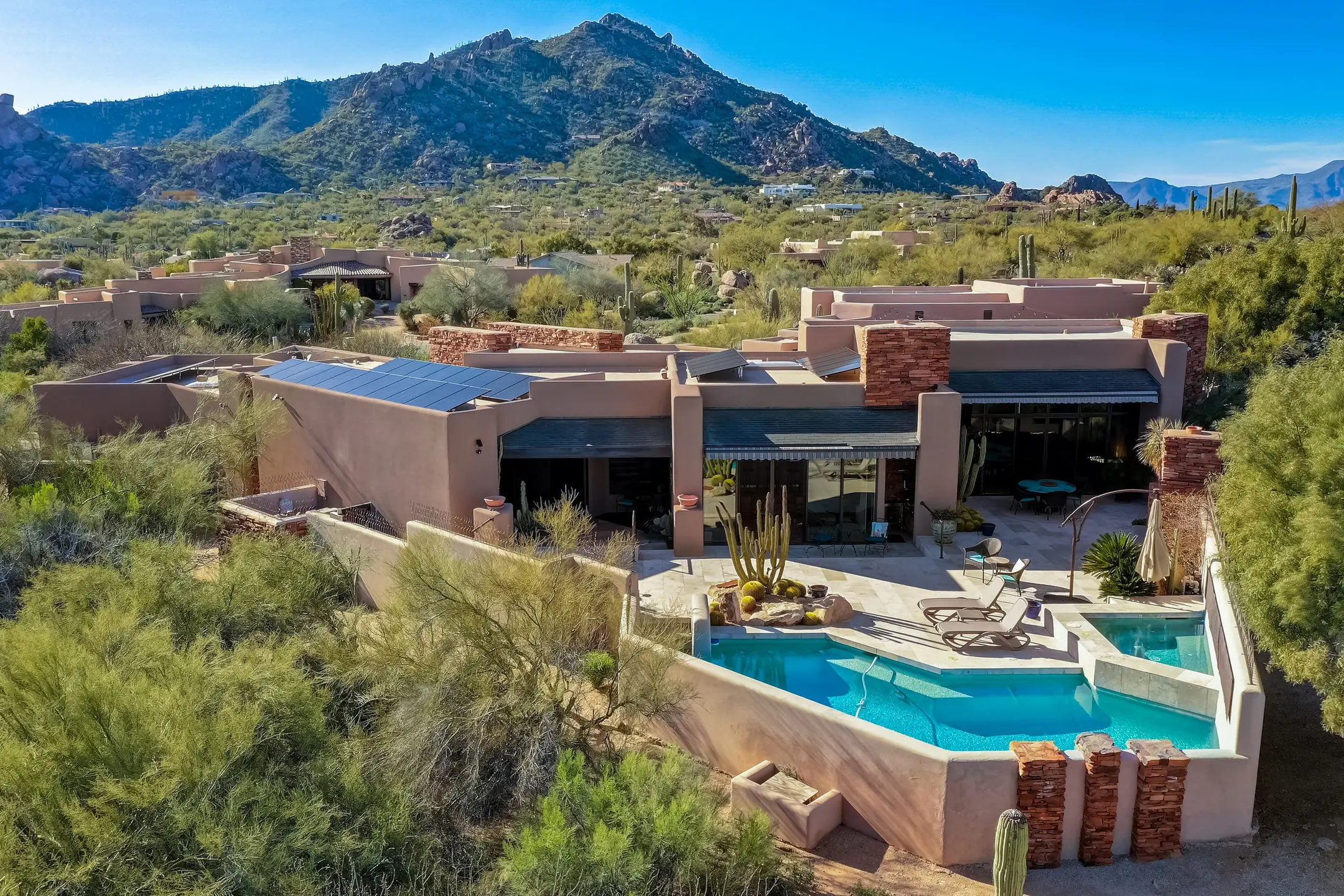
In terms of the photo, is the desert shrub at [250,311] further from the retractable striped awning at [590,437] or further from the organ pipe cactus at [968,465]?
the organ pipe cactus at [968,465]

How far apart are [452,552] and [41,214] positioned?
11958cm

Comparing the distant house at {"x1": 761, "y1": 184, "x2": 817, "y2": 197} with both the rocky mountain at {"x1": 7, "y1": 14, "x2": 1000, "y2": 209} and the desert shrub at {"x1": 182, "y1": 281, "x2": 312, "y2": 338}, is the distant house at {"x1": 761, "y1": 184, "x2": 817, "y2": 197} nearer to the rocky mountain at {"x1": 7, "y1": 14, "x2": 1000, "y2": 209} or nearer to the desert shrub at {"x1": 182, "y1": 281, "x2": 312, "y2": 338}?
the rocky mountain at {"x1": 7, "y1": 14, "x2": 1000, "y2": 209}

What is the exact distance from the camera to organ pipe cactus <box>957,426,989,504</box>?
2195 cm

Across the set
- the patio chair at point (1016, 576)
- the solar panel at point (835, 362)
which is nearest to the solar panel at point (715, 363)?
the solar panel at point (835, 362)

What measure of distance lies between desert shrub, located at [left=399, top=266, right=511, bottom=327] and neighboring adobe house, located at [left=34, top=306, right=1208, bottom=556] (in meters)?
21.2

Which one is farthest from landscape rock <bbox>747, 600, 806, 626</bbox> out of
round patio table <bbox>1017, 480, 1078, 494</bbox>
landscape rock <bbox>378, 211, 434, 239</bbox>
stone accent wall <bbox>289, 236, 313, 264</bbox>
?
landscape rock <bbox>378, 211, 434, 239</bbox>

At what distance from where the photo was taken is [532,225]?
89.8 metres

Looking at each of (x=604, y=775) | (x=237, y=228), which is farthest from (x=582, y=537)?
(x=237, y=228)

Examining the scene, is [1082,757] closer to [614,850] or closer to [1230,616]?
[1230,616]

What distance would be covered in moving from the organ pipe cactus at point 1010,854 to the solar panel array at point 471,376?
14352 millimetres

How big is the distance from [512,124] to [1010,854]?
143 m

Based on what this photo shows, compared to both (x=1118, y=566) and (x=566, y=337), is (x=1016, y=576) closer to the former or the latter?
(x=1118, y=566)

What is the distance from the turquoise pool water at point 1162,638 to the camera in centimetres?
1559

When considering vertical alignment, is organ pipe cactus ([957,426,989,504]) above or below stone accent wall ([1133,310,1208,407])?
below
